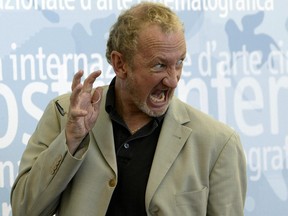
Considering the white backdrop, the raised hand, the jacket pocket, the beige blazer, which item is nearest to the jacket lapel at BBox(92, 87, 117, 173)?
the beige blazer

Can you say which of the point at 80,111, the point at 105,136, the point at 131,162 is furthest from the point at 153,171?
the point at 80,111

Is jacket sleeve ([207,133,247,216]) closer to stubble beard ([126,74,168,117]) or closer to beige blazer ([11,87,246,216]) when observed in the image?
beige blazer ([11,87,246,216])

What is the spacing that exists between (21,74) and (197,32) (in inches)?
31.3

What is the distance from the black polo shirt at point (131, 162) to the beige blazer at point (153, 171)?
0.03 m

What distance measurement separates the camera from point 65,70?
2.88 m

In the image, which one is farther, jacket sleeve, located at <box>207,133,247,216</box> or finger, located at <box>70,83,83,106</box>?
jacket sleeve, located at <box>207,133,247,216</box>

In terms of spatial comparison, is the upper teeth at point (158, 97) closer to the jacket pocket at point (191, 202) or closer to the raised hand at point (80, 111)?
the raised hand at point (80, 111)

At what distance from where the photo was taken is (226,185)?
2.11m

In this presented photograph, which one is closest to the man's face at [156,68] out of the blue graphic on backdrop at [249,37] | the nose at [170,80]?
the nose at [170,80]

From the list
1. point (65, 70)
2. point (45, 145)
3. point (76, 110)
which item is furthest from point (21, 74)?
point (76, 110)

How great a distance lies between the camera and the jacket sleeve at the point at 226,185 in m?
2.10

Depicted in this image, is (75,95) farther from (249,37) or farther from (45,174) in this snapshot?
(249,37)

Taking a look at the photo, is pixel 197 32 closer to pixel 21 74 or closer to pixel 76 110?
pixel 21 74

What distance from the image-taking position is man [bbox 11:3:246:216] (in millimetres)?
1996
